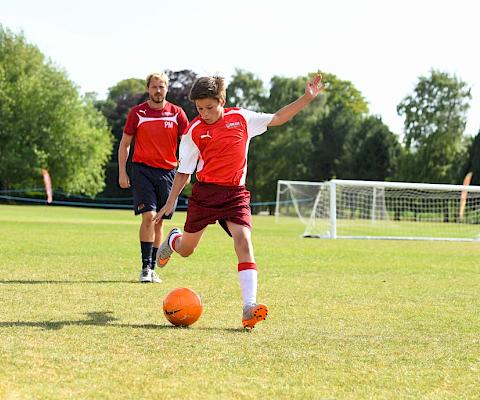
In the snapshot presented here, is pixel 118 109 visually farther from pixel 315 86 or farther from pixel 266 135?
pixel 315 86

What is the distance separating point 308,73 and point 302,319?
3045 inches

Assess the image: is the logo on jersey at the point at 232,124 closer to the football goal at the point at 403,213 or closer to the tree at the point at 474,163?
the football goal at the point at 403,213

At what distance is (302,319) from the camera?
20.1 feet

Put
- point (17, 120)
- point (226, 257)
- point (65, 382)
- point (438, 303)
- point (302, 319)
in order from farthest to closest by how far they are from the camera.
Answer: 1. point (17, 120)
2. point (226, 257)
3. point (438, 303)
4. point (302, 319)
5. point (65, 382)

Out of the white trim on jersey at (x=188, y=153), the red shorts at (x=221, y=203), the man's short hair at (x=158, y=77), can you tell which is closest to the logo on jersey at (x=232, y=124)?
the white trim on jersey at (x=188, y=153)

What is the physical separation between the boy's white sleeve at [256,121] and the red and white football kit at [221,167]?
0.03 m

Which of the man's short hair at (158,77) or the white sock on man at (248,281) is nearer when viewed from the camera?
the white sock on man at (248,281)

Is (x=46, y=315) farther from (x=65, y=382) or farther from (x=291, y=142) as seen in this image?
(x=291, y=142)

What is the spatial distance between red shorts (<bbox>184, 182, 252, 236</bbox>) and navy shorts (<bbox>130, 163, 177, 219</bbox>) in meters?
2.72

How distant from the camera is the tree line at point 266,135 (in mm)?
59625

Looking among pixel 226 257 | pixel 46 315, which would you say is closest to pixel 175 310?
pixel 46 315

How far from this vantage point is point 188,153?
651cm

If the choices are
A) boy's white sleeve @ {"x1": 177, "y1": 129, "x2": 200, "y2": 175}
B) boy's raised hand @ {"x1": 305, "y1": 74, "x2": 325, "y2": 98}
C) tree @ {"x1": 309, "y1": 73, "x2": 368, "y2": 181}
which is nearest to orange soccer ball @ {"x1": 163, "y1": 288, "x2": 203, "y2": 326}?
boy's white sleeve @ {"x1": 177, "y1": 129, "x2": 200, "y2": 175}

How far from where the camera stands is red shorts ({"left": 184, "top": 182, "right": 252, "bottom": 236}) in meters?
6.33
